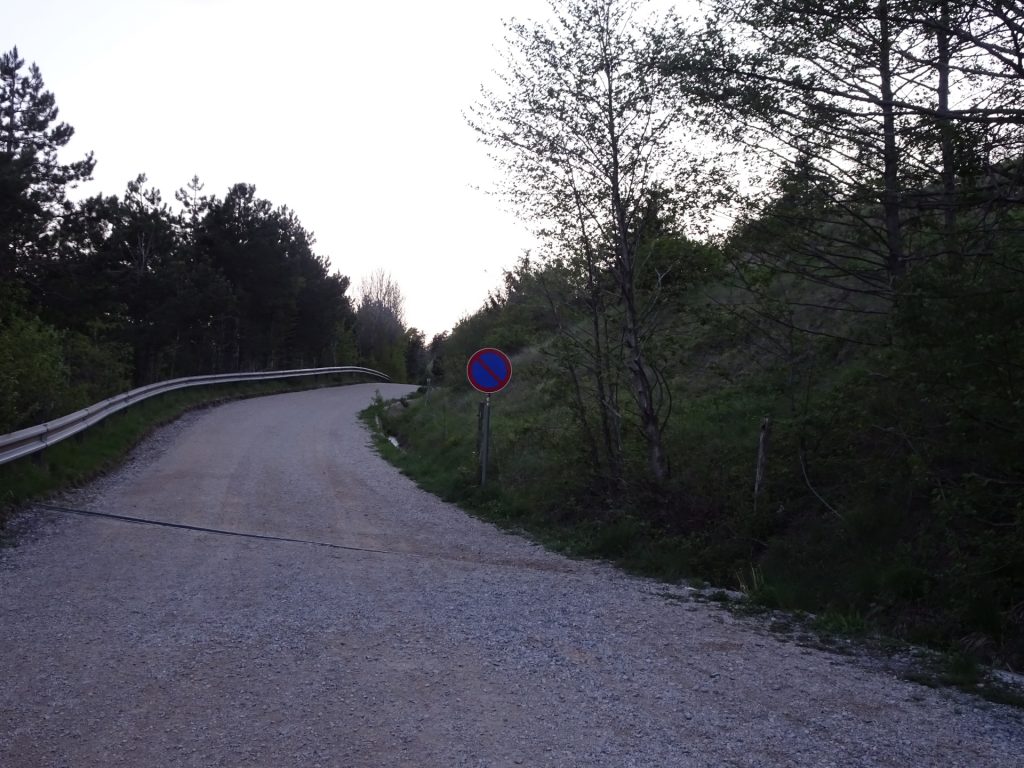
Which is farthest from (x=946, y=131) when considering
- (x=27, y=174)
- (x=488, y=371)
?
(x=27, y=174)

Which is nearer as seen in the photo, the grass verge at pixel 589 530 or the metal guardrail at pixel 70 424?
the grass verge at pixel 589 530

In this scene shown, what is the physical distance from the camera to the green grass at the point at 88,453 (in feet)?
40.2

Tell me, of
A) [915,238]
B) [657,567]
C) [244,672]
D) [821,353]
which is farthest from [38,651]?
[821,353]

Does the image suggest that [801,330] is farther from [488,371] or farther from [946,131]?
[488,371]

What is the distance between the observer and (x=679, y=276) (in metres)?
12.4

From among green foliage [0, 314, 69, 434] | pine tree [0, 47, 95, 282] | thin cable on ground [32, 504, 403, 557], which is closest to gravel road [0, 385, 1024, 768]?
thin cable on ground [32, 504, 403, 557]

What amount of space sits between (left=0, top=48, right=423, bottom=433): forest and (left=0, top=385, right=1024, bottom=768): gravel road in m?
7.96

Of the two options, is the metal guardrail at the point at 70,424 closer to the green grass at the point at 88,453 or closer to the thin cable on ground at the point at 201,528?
the green grass at the point at 88,453

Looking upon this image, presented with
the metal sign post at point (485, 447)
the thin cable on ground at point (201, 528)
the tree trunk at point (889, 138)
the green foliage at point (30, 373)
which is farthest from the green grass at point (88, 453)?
the tree trunk at point (889, 138)

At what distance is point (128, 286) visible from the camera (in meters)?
37.9

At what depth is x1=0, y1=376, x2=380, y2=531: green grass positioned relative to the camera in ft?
40.2

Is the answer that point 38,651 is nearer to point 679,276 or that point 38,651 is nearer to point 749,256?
point 749,256

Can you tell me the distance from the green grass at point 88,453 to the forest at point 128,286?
88cm

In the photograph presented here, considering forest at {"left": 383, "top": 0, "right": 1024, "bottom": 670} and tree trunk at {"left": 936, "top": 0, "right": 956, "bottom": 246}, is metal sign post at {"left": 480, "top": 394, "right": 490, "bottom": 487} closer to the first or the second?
forest at {"left": 383, "top": 0, "right": 1024, "bottom": 670}
